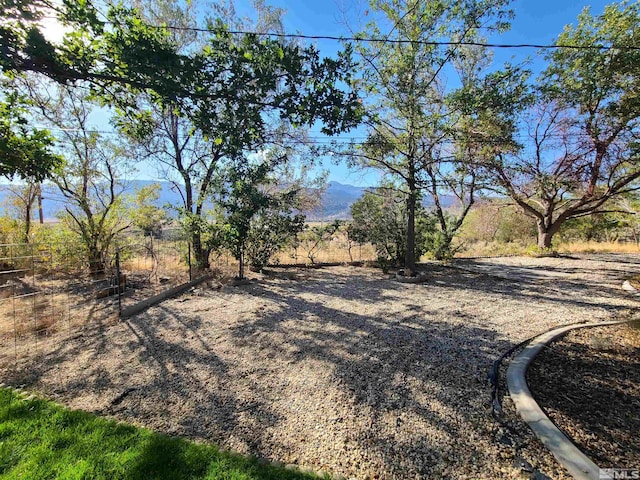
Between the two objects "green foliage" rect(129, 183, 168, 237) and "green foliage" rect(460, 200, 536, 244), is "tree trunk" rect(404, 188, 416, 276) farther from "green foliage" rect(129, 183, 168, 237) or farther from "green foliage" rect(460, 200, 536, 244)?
"green foliage" rect(460, 200, 536, 244)

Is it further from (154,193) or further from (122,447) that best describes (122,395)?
(154,193)

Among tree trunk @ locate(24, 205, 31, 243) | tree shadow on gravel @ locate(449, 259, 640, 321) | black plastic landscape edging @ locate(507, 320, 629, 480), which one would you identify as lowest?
black plastic landscape edging @ locate(507, 320, 629, 480)

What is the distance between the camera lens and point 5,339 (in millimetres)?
3549

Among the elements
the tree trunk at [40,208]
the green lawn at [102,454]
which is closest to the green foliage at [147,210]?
the tree trunk at [40,208]

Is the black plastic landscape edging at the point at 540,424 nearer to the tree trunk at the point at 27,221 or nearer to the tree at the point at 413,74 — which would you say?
the tree at the point at 413,74

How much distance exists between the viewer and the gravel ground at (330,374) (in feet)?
5.64

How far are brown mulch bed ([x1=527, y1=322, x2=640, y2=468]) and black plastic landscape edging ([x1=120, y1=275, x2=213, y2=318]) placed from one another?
5.10 meters

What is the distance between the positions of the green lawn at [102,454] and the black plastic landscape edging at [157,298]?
2.50 metres

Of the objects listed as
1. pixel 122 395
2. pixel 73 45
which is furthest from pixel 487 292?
pixel 73 45

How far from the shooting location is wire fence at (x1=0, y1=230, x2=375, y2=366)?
3725 millimetres

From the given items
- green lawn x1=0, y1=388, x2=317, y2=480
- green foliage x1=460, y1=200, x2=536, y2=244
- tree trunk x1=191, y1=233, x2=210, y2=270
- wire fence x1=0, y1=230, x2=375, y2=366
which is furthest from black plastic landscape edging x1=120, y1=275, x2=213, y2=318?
green foliage x1=460, y1=200, x2=536, y2=244

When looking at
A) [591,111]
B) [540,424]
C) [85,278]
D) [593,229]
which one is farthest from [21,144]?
[593,229]

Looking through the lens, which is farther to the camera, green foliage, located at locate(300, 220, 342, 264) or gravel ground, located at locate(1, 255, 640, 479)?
green foliage, located at locate(300, 220, 342, 264)

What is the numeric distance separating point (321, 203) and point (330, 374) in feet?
23.1
